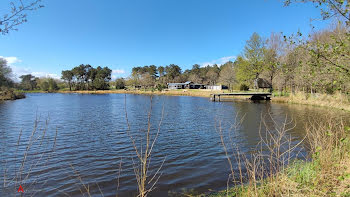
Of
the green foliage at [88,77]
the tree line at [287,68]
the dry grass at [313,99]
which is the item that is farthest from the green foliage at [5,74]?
the dry grass at [313,99]

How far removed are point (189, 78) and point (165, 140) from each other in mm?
92478

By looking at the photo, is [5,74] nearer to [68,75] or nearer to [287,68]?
[68,75]

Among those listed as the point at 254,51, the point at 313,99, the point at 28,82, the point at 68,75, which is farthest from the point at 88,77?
the point at 313,99

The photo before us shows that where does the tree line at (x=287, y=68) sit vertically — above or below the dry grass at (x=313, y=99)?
above

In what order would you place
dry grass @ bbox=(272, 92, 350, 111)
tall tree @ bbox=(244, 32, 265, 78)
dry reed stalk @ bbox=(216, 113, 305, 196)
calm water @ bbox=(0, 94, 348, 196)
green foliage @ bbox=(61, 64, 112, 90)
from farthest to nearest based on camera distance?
green foliage @ bbox=(61, 64, 112, 90), tall tree @ bbox=(244, 32, 265, 78), dry grass @ bbox=(272, 92, 350, 111), calm water @ bbox=(0, 94, 348, 196), dry reed stalk @ bbox=(216, 113, 305, 196)

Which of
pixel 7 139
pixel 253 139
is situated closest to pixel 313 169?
pixel 253 139

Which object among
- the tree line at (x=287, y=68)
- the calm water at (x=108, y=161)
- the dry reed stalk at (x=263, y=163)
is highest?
the tree line at (x=287, y=68)

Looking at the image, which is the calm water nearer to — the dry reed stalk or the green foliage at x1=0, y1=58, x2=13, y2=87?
the dry reed stalk

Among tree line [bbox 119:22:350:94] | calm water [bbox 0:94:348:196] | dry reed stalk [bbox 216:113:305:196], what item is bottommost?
calm water [bbox 0:94:348:196]

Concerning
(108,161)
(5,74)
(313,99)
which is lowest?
(108,161)

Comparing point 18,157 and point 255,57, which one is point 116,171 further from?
point 255,57

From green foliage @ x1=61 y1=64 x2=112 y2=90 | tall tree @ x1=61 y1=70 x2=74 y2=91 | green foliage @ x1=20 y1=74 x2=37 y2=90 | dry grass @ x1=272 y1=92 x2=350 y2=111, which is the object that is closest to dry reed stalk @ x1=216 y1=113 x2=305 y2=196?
dry grass @ x1=272 y1=92 x2=350 y2=111

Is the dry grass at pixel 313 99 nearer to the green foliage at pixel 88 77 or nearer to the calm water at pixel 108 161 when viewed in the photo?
the calm water at pixel 108 161

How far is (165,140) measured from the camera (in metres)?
11.4
